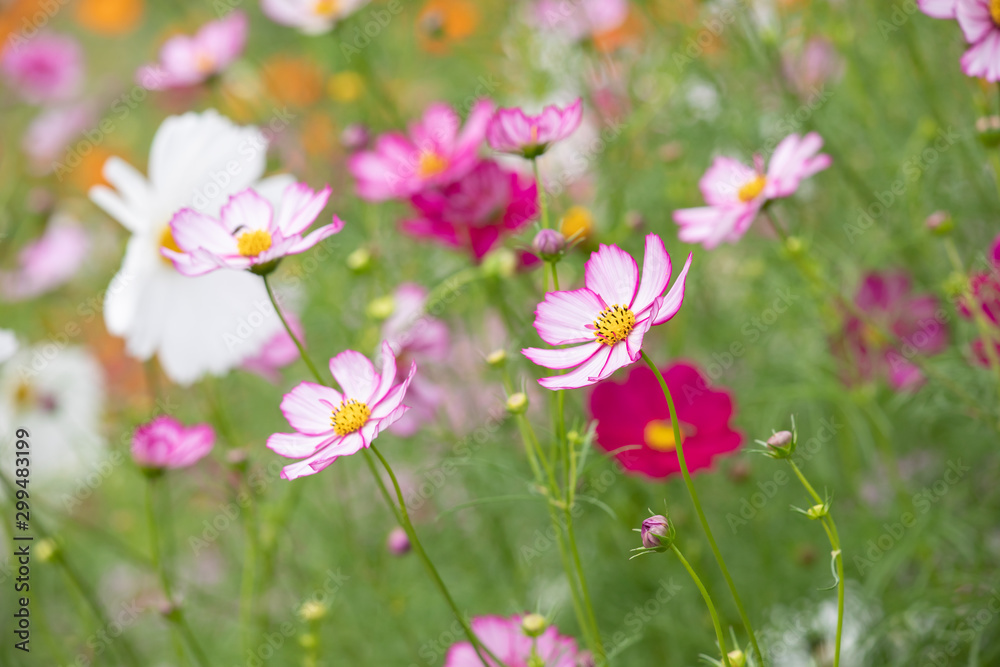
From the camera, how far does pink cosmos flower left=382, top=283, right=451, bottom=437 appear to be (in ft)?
2.70

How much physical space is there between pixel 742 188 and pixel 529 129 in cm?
19

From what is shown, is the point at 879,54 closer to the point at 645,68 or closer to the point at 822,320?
the point at 645,68

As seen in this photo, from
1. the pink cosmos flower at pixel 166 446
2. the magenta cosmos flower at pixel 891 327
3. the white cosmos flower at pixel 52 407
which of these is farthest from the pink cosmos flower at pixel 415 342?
the white cosmos flower at pixel 52 407

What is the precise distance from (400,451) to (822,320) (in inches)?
20.0

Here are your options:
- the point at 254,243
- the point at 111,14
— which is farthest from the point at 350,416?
the point at 111,14

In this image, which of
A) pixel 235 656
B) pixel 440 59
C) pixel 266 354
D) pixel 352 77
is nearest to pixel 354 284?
pixel 266 354

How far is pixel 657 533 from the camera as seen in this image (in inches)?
17.0

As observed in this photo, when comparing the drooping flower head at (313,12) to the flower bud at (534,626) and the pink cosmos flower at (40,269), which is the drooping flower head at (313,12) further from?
the flower bud at (534,626)

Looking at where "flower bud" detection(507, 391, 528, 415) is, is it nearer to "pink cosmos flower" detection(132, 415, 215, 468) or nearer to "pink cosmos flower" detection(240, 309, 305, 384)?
"pink cosmos flower" detection(132, 415, 215, 468)

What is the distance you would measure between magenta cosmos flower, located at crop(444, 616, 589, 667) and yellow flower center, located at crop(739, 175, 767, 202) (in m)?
0.35

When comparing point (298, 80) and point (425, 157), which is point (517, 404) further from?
point (298, 80)

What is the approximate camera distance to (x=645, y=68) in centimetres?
120

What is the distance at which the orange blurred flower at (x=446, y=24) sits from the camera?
1078 mm

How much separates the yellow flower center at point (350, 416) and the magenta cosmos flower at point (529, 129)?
0.67 ft
